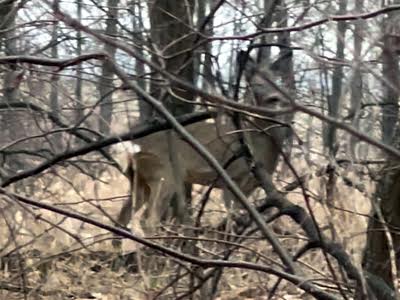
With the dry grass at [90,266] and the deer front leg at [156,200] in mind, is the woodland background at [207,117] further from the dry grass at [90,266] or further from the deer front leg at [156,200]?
the deer front leg at [156,200]

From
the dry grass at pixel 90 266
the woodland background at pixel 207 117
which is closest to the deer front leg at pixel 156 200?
the woodland background at pixel 207 117

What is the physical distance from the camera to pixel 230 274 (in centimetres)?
630

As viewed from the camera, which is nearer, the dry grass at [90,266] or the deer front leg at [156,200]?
the dry grass at [90,266]

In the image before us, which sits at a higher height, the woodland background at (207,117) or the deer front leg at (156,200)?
the woodland background at (207,117)

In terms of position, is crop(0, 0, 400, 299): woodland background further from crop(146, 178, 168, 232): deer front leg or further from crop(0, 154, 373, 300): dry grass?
crop(146, 178, 168, 232): deer front leg

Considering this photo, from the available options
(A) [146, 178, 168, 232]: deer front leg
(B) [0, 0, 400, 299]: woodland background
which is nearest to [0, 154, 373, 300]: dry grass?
(B) [0, 0, 400, 299]: woodland background

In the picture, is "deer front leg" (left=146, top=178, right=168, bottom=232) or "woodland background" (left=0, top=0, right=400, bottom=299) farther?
"deer front leg" (left=146, top=178, right=168, bottom=232)

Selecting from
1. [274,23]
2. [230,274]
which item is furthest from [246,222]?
[230,274]

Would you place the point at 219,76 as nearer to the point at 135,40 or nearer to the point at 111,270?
the point at 135,40

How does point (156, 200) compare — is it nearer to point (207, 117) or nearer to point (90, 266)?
point (90, 266)

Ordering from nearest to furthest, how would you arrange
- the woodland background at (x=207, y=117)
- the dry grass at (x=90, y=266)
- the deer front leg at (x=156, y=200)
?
the woodland background at (x=207, y=117)
the dry grass at (x=90, y=266)
the deer front leg at (x=156, y=200)

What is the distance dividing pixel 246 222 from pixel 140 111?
2.09 meters

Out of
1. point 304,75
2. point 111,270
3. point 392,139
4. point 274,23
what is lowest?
point 111,270

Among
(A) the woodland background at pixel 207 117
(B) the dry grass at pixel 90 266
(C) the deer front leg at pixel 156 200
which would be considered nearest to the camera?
(A) the woodland background at pixel 207 117
